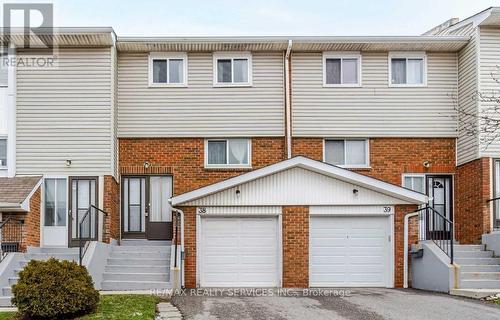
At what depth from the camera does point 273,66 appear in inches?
821

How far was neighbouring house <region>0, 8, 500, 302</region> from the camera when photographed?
60.1 ft

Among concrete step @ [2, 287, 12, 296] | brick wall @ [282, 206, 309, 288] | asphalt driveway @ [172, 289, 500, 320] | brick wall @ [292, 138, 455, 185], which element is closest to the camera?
asphalt driveway @ [172, 289, 500, 320]

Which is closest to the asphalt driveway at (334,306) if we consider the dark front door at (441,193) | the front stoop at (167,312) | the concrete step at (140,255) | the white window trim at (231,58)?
the front stoop at (167,312)

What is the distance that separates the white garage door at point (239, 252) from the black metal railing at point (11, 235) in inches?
178

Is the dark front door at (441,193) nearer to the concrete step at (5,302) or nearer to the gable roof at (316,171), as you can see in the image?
the gable roof at (316,171)

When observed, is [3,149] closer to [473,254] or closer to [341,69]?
[341,69]

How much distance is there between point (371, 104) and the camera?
20781mm

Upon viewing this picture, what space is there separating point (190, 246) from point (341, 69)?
22.7 feet

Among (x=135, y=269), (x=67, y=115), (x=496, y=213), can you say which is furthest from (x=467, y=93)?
(x=67, y=115)

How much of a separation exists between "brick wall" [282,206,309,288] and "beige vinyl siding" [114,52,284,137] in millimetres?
3067

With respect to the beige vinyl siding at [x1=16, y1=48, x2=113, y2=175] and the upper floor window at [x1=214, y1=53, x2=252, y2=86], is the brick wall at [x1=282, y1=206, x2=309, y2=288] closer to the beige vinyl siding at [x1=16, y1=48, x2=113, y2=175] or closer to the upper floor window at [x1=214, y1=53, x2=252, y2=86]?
the upper floor window at [x1=214, y1=53, x2=252, y2=86]

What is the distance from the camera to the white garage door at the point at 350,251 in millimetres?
18500

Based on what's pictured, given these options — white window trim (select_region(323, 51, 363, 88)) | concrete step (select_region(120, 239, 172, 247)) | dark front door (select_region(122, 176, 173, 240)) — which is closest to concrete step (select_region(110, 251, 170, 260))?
concrete step (select_region(120, 239, 172, 247))

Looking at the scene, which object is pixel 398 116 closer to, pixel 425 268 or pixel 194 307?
pixel 425 268
